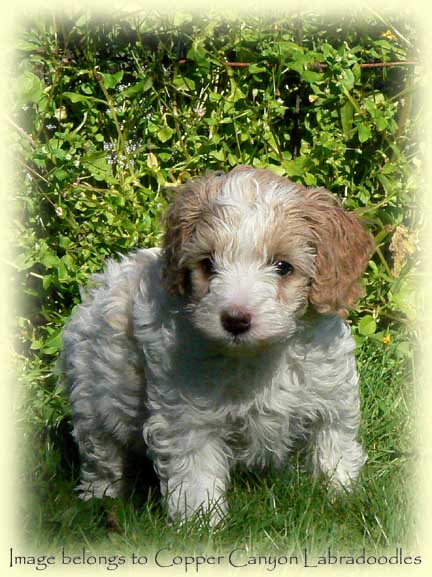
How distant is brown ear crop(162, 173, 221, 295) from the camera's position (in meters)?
5.25

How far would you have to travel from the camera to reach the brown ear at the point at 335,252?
16.9ft

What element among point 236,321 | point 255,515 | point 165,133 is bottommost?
point 255,515

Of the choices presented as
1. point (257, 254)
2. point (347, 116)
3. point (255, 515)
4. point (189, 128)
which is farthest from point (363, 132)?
point (255, 515)

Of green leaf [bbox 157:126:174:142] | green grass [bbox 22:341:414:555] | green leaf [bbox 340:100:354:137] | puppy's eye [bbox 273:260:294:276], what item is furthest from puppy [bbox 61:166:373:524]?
green leaf [bbox 340:100:354:137]

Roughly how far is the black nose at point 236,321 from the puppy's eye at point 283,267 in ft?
1.48

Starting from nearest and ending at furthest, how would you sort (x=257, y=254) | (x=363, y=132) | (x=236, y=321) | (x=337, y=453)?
(x=236, y=321)
(x=257, y=254)
(x=337, y=453)
(x=363, y=132)

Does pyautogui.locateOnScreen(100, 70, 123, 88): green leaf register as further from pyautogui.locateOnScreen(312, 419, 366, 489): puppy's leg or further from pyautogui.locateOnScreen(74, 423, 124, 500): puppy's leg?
pyautogui.locateOnScreen(312, 419, 366, 489): puppy's leg

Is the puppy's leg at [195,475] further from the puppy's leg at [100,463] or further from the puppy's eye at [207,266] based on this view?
the puppy's eye at [207,266]

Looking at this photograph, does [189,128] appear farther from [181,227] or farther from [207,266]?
[207,266]

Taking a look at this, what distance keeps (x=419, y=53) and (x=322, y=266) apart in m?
3.18

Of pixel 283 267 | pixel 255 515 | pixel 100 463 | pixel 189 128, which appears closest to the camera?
pixel 283 267

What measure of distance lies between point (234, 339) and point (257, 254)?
0.48 m

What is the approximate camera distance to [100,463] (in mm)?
6316

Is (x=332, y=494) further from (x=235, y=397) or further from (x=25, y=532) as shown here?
(x=25, y=532)
